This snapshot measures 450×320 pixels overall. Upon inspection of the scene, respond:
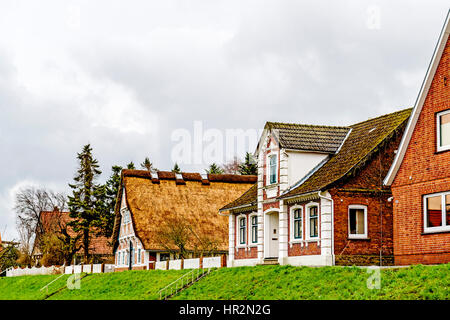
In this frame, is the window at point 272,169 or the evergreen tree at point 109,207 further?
the evergreen tree at point 109,207

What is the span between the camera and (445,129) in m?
26.8

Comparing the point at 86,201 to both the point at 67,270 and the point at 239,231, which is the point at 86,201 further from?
the point at 239,231

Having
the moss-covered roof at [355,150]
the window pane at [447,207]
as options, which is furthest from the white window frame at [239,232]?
the window pane at [447,207]

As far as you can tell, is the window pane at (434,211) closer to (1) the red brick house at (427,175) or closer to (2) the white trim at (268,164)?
(1) the red brick house at (427,175)

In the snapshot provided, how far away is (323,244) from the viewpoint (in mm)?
33562

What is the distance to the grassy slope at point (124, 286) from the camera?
128ft

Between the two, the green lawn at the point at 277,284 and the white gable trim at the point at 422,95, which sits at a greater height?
the white gable trim at the point at 422,95

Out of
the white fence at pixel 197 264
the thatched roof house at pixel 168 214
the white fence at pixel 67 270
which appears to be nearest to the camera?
the white fence at pixel 197 264

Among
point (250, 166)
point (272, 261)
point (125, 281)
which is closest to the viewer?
point (272, 261)

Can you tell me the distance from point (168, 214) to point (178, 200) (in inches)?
88.3

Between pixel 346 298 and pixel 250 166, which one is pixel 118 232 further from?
pixel 346 298

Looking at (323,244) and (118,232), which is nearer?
(323,244)
